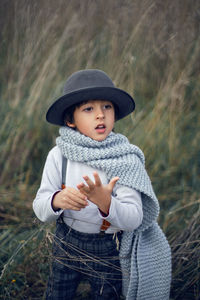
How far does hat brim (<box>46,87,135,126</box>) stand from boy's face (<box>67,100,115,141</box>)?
0.03 meters

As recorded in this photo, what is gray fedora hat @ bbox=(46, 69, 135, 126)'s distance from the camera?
1279 millimetres

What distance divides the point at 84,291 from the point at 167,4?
6.81ft

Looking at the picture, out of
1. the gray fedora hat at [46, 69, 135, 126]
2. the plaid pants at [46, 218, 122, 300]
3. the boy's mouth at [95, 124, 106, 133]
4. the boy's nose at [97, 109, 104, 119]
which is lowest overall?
the plaid pants at [46, 218, 122, 300]

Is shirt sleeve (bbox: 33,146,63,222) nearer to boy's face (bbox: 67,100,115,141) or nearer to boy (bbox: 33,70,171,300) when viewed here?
boy (bbox: 33,70,171,300)

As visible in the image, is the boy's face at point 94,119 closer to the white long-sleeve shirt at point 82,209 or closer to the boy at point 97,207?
the boy at point 97,207

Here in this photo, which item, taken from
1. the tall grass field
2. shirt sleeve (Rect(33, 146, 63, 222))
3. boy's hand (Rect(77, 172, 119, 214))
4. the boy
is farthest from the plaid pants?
the tall grass field

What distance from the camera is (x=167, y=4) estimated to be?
2.32m

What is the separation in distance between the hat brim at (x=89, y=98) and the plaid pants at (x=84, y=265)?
1.67 feet

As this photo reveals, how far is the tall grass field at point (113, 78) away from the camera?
84.2 inches

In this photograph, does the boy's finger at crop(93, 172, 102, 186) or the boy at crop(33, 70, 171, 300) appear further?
the boy at crop(33, 70, 171, 300)

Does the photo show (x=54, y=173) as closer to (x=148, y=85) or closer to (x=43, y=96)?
(x=43, y=96)

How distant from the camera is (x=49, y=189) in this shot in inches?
52.0

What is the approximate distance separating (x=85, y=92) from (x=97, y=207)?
1.60 ft

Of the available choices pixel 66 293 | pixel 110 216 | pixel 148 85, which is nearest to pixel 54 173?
Result: pixel 110 216
